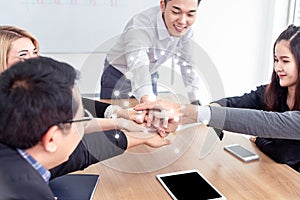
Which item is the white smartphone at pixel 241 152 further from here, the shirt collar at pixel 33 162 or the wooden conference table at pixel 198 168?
the shirt collar at pixel 33 162

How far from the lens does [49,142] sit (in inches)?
26.8

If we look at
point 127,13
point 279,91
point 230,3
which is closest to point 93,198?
point 279,91

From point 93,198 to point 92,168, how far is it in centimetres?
19

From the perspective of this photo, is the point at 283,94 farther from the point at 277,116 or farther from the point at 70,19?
the point at 70,19

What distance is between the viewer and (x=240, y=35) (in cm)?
275

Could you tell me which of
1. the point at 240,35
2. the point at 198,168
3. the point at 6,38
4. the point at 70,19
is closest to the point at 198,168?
the point at 198,168

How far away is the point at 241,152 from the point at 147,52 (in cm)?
57

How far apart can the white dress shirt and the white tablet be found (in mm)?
384

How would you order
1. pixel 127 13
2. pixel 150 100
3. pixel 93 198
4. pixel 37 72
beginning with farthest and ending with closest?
pixel 127 13, pixel 150 100, pixel 93 198, pixel 37 72

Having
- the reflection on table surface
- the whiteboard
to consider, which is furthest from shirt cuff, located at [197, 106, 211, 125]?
the whiteboard

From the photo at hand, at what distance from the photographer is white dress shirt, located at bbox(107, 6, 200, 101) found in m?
1.31

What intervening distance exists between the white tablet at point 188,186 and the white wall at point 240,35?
69.3 inches

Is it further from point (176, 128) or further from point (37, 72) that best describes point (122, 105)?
point (37, 72)

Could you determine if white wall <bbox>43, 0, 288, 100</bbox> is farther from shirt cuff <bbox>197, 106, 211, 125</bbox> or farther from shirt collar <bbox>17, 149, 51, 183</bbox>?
shirt collar <bbox>17, 149, 51, 183</bbox>
